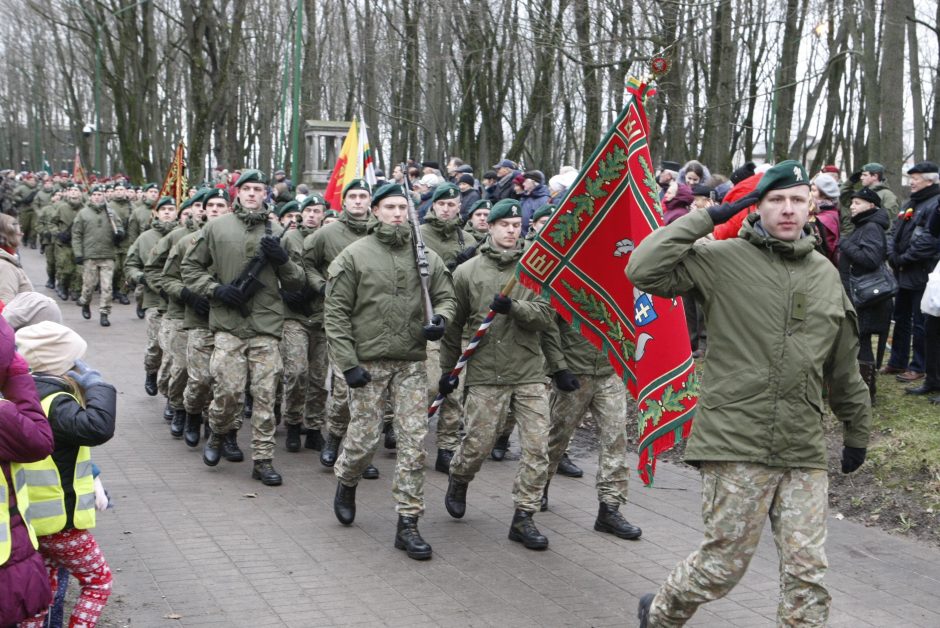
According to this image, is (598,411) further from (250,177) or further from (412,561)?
(250,177)

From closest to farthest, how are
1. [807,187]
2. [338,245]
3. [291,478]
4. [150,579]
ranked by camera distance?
[807,187] < [150,579] < [291,478] < [338,245]

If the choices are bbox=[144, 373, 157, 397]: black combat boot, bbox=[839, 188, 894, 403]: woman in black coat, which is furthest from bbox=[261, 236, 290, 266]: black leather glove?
bbox=[839, 188, 894, 403]: woman in black coat

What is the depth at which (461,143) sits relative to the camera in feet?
103

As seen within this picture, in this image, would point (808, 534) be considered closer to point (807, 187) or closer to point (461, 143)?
point (807, 187)

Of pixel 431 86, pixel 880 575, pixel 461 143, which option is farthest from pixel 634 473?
pixel 431 86

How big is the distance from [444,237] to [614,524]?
3527 mm

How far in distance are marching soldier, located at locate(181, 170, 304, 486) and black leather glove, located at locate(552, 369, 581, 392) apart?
2.51 meters

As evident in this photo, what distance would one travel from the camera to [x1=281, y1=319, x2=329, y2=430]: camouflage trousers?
32.0ft

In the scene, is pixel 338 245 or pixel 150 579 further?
pixel 338 245

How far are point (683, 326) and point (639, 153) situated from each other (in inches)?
42.8

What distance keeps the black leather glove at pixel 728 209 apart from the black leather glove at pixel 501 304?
2.29 metres

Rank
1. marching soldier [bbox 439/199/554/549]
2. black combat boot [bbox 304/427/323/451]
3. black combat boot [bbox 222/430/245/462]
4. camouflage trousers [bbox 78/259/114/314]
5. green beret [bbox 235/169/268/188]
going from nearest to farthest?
marching soldier [bbox 439/199/554/549] < green beret [bbox 235/169/268/188] < black combat boot [bbox 222/430/245/462] < black combat boot [bbox 304/427/323/451] < camouflage trousers [bbox 78/259/114/314]

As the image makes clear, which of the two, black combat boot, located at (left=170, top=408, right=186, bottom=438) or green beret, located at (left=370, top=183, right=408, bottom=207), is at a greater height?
green beret, located at (left=370, top=183, right=408, bottom=207)

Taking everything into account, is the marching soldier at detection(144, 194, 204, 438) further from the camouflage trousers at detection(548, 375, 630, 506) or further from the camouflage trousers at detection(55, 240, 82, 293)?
the camouflage trousers at detection(55, 240, 82, 293)
